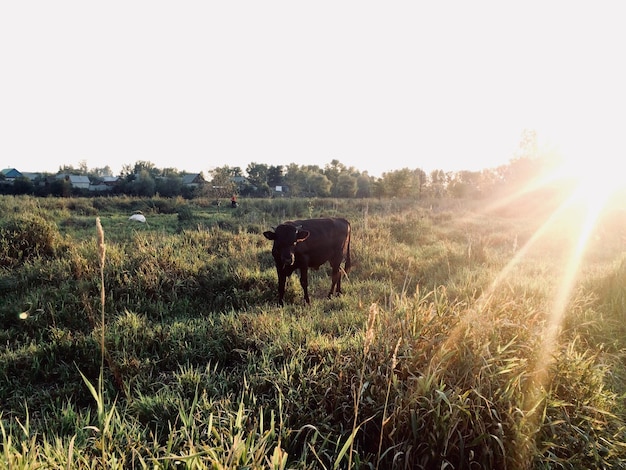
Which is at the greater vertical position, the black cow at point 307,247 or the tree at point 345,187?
the tree at point 345,187

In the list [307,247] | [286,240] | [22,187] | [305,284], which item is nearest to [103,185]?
[22,187]

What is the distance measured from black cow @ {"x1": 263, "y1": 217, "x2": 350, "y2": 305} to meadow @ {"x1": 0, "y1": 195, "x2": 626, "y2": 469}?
0.40m

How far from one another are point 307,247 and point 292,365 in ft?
12.6

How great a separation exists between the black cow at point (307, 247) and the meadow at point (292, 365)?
0.40m

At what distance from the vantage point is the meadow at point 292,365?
2.24m

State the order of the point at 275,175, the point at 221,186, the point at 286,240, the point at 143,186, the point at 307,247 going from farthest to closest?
the point at 275,175
the point at 143,186
the point at 221,186
the point at 307,247
the point at 286,240

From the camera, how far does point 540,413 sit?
100 inches

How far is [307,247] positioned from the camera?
6852mm

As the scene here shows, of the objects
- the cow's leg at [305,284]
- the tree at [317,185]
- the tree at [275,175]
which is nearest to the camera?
the cow's leg at [305,284]

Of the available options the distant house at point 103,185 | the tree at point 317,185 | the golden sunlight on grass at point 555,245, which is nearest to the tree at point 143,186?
the distant house at point 103,185

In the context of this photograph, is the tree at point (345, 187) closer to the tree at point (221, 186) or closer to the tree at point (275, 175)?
the tree at point (275, 175)

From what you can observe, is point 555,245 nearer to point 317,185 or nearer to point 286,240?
point 286,240

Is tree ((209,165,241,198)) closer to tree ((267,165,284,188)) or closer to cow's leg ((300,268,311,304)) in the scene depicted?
cow's leg ((300,268,311,304))

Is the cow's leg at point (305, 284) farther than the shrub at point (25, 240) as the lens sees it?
No
